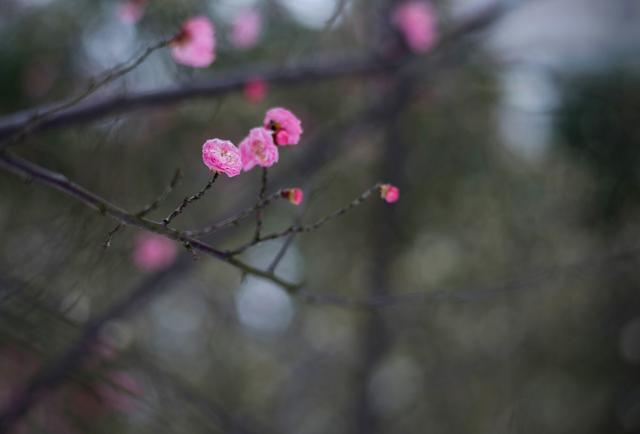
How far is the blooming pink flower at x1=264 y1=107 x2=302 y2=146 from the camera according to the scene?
3.42 ft

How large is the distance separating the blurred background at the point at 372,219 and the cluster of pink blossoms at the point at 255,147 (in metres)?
0.54

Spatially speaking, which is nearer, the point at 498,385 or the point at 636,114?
the point at 636,114

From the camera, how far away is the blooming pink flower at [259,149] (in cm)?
100

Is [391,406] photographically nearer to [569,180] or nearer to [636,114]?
[569,180]

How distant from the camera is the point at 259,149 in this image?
100 cm

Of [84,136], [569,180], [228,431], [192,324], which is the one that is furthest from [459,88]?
[192,324]

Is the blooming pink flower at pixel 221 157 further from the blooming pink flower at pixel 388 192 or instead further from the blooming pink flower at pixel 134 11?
the blooming pink flower at pixel 134 11

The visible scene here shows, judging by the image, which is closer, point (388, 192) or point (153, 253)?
point (388, 192)

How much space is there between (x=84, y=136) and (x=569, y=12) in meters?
8.27

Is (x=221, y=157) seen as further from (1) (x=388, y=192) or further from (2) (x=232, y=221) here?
(1) (x=388, y=192)

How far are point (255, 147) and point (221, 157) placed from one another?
0.13 meters

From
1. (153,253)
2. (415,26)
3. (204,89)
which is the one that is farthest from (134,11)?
(415,26)

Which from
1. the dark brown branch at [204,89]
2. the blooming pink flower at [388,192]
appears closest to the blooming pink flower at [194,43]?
the dark brown branch at [204,89]

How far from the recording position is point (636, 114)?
105 inches
